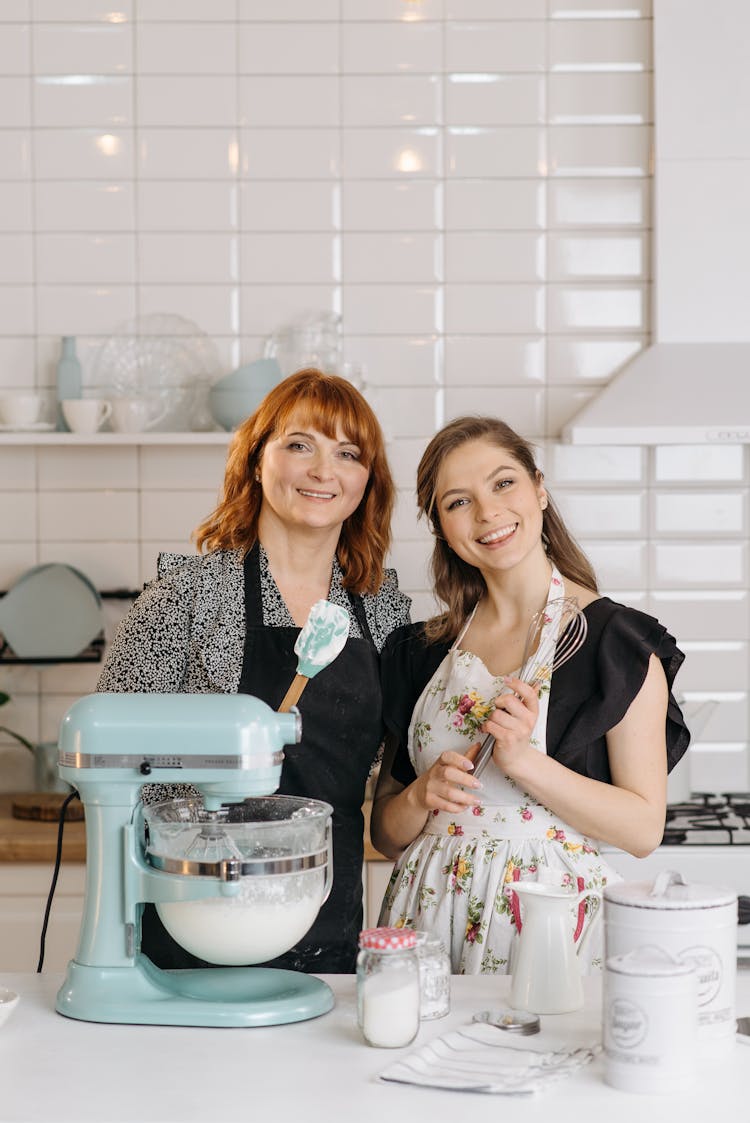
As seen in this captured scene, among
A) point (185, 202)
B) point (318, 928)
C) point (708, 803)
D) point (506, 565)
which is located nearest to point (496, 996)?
point (318, 928)

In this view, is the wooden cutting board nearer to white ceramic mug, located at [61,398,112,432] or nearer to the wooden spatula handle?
white ceramic mug, located at [61,398,112,432]

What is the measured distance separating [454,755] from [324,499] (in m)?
0.47

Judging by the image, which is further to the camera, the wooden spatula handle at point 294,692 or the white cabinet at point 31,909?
the white cabinet at point 31,909

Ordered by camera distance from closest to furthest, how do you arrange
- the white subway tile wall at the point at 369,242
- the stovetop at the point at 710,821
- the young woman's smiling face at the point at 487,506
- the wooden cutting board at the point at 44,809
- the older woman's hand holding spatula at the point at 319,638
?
the older woman's hand holding spatula at the point at 319,638 < the young woman's smiling face at the point at 487,506 < the stovetop at the point at 710,821 < the wooden cutting board at the point at 44,809 < the white subway tile wall at the point at 369,242

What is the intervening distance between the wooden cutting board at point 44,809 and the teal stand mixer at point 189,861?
1362 millimetres

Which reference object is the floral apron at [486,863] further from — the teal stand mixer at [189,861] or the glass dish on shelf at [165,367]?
the glass dish on shelf at [165,367]

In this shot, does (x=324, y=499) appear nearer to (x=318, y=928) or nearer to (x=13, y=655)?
(x=318, y=928)

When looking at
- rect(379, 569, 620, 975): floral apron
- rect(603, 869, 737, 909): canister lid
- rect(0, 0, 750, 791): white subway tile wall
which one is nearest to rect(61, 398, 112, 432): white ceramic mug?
rect(0, 0, 750, 791): white subway tile wall

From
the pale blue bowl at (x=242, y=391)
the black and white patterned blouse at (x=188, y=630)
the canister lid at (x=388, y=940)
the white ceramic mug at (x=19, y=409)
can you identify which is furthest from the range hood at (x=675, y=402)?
the canister lid at (x=388, y=940)

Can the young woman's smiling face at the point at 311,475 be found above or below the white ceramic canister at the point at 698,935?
above

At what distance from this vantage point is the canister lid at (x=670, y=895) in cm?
126

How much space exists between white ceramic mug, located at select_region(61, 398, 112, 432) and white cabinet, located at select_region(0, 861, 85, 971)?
98 centimetres

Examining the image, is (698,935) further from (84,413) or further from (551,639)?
(84,413)

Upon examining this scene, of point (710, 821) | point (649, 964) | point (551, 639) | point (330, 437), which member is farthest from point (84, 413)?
point (649, 964)
